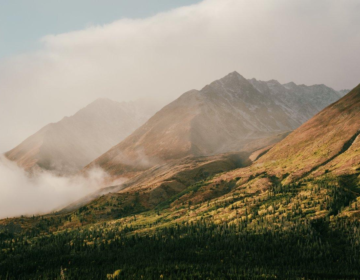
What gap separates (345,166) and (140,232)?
66604 mm

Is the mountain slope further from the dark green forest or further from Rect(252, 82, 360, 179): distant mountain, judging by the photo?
the dark green forest

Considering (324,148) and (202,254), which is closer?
(202,254)

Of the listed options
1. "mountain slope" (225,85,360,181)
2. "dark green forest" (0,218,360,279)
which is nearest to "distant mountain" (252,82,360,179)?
"mountain slope" (225,85,360,181)

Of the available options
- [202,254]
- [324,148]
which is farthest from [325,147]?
[202,254]

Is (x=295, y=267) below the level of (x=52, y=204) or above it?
below

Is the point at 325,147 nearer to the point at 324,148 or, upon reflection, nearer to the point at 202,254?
the point at 324,148

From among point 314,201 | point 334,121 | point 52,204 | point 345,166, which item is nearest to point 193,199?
point 314,201

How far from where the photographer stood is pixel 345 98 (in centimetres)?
14088

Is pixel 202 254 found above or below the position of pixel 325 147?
below

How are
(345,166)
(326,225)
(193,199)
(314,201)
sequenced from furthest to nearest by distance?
1. (193,199)
2. (345,166)
3. (314,201)
4. (326,225)

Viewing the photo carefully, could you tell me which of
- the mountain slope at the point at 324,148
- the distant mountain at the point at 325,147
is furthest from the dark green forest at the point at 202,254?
the distant mountain at the point at 325,147

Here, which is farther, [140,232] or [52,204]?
[52,204]

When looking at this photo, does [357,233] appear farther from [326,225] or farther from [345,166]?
[345,166]

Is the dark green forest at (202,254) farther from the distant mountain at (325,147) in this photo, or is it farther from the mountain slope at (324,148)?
the distant mountain at (325,147)
